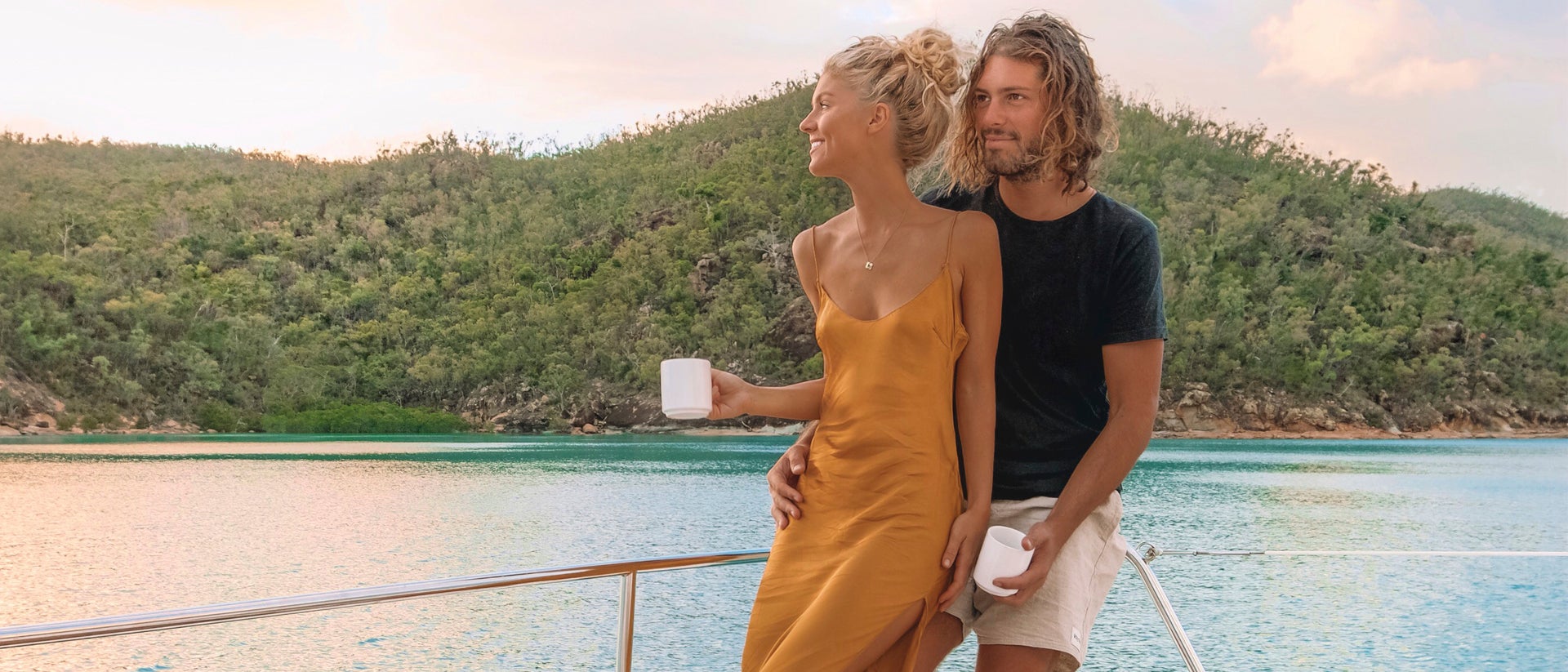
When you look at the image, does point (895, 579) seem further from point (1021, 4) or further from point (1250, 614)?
point (1250, 614)

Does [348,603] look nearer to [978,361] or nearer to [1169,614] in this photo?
[978,361]

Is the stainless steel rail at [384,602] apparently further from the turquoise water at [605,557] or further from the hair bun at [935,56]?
the turquoise water at [605,557]

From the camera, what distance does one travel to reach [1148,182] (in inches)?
1777

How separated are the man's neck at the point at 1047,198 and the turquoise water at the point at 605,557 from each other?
408 inches

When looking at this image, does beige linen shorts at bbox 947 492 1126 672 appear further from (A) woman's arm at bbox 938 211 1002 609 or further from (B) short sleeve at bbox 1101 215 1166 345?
(B) short sleeve at bbox 1101 215 1166 345

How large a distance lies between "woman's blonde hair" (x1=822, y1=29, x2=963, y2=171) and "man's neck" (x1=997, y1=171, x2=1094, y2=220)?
10 cm

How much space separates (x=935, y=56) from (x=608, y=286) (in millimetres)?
43935

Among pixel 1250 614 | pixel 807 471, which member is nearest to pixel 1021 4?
pixel 807 471

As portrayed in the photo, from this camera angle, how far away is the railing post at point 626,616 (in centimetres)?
142

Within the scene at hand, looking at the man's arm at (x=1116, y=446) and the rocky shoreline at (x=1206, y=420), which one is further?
the rocky shoreline at (x=1206, y=420)

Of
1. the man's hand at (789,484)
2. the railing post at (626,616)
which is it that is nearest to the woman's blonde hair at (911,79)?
the man's hand at (789,484)

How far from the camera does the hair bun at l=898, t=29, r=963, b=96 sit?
1228 mm

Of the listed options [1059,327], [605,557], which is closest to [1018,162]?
[1059,327]

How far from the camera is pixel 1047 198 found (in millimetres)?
1241
